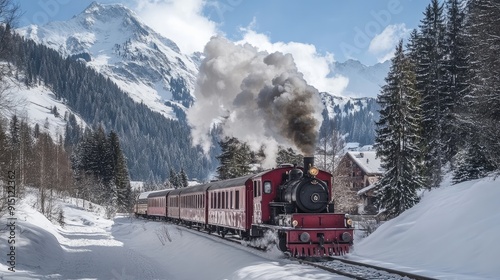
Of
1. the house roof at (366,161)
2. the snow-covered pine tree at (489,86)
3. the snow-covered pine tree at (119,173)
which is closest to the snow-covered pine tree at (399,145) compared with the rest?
the snow-covered pine tree at (489,86)

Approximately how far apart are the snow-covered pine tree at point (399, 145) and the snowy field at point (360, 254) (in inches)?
320

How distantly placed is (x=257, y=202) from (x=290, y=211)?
216cm

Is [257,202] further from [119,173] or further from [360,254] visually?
[119,173]

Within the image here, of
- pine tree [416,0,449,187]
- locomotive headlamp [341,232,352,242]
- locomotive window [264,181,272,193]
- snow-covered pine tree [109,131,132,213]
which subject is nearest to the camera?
locomotive headlamp [341,232,352,242]

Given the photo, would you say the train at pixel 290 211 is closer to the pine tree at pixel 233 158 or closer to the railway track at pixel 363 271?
the railway track at pixel 363 271

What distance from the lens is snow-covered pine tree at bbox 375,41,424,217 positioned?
29953mm

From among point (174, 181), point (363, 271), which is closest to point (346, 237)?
point (363, 271)

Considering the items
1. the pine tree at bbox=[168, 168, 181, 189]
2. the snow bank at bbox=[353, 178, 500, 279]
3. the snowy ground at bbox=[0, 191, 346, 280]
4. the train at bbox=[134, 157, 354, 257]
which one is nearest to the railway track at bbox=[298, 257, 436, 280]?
the snowy ground at bbox=[0, 191, 346, 280]

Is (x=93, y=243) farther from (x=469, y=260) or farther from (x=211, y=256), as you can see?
(x=469, y=260)

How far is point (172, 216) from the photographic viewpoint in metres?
38.4

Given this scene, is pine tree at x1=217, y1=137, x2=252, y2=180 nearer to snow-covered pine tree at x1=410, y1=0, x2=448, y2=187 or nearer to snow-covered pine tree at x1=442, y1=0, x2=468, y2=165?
snow-covered pine tree at x1=410, y1=0, x2=448, y2=187

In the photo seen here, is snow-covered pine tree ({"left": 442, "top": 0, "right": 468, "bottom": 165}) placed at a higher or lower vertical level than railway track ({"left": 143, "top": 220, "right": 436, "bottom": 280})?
higher

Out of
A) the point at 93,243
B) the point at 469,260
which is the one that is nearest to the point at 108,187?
the point at 93,243

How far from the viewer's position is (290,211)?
52.2ft
